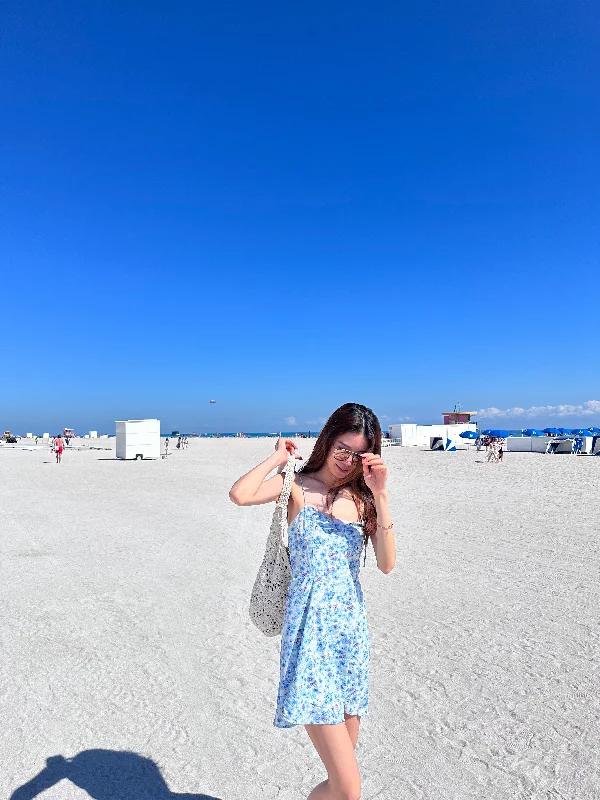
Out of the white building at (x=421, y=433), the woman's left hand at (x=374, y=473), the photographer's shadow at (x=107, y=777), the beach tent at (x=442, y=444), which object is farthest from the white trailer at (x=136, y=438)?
the woman's left hand at (x=374, y=473)

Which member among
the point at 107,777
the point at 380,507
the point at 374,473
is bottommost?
the point at 107,777

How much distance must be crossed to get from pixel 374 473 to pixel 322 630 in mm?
621

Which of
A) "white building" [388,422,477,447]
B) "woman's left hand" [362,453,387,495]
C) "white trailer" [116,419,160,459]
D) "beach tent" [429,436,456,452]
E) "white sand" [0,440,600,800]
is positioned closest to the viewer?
"woman's left hand" [362,453,387,495]

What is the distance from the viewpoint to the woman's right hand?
2.52 m

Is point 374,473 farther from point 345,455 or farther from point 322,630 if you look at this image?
point 322,630

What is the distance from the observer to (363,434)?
2.53 metres

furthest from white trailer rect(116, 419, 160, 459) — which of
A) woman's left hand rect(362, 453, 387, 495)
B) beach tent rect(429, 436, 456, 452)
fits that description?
woman's left hand rect(362, 453, 387, 495)

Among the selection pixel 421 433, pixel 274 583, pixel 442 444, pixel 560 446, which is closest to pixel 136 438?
pixel 442 444

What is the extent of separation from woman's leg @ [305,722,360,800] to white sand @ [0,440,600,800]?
0.95 meters

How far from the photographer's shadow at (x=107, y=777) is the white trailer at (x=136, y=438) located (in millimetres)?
28848

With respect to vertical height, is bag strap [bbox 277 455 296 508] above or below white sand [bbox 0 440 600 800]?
above

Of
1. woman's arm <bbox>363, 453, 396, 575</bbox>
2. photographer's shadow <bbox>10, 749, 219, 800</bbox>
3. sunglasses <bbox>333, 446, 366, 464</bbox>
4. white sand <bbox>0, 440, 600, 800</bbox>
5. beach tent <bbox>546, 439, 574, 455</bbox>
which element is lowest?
photographer's shadow <bbox>10, 749, 219, 800</bbox>

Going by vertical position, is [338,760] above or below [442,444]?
below

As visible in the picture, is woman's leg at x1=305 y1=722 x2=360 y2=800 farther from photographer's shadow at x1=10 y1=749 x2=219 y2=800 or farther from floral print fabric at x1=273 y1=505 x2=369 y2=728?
photographer's shadow at x1=10 y1=749 x2=219 y2=800
